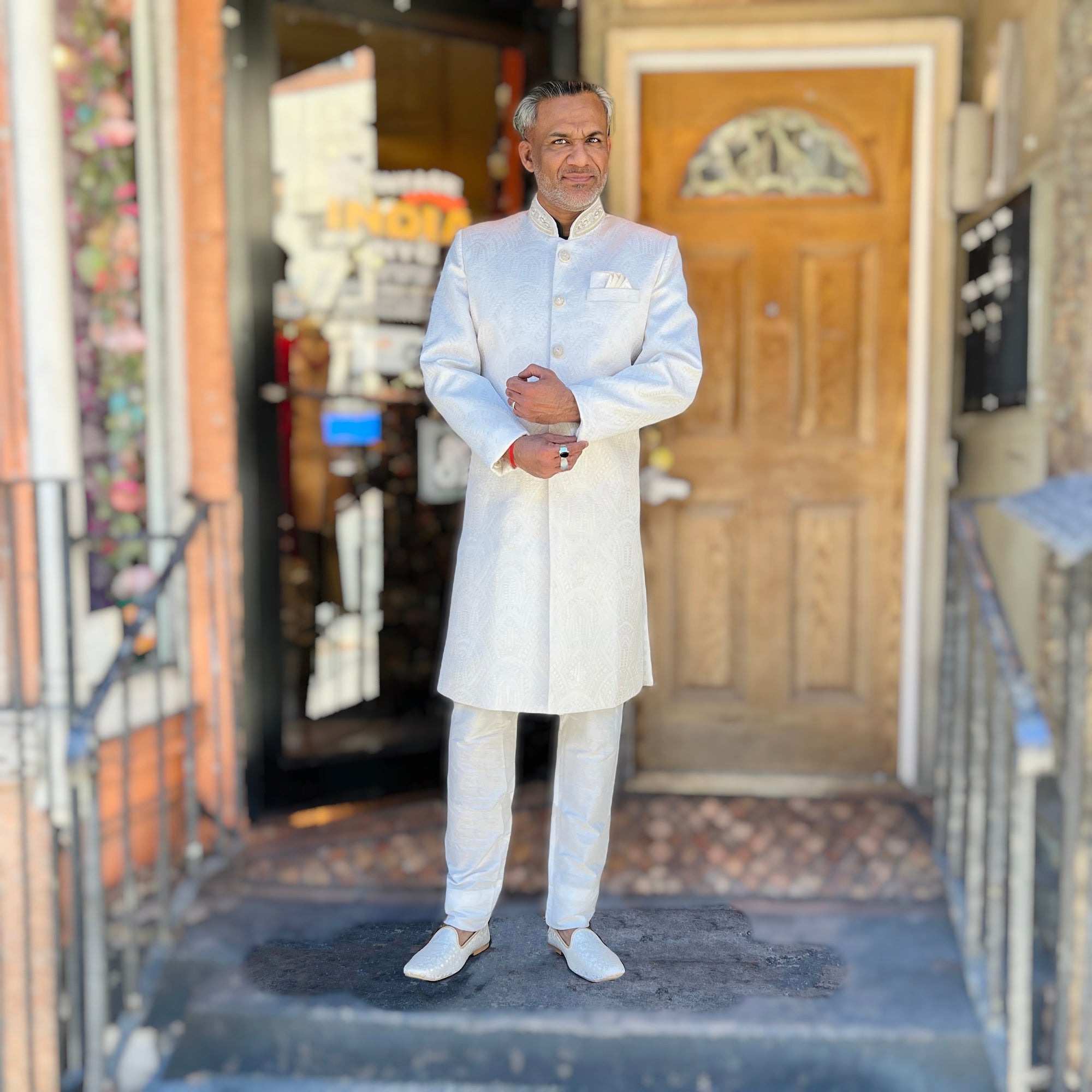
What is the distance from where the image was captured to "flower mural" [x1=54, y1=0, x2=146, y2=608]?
3143 mm

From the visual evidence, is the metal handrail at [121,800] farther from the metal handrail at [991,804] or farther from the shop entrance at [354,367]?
the metal handrail at [991,804]

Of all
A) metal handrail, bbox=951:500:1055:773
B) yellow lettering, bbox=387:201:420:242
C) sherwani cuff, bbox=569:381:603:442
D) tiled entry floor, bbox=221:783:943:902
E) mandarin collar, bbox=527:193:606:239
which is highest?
yellow lettering, bbox=387:201:420:242

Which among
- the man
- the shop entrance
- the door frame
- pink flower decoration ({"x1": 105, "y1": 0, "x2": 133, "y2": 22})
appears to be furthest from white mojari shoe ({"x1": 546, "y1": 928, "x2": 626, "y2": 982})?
pink flower decoration ({"x1": 105, "y1": 0, "x2": 133, "y2": 22})

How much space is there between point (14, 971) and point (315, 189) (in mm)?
2466

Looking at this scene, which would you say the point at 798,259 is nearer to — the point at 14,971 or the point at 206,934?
the point at 206,934

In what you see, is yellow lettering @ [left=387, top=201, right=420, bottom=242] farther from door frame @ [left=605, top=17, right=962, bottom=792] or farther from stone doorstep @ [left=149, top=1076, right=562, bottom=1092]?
stone doorstep @ [left=149, top=1076, right=562, bottom=1092]

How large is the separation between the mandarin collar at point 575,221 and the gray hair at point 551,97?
0.13m

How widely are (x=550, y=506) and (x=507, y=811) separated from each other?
59 centimetres

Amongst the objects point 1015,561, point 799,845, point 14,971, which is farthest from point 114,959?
point 1015,561

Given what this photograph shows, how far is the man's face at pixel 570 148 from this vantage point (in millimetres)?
1843

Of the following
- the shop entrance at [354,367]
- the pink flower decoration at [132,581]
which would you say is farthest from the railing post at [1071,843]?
the pink flower decoration at [132,581]

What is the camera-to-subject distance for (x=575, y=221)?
6.54 ft

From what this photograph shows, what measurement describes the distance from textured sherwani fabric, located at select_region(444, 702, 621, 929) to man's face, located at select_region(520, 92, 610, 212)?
0.93 meters

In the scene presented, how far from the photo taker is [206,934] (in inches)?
119
